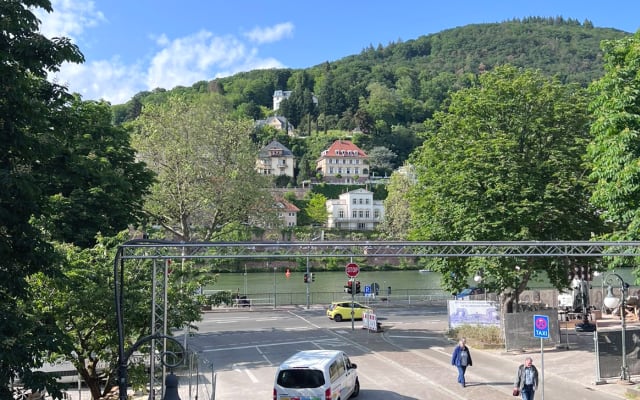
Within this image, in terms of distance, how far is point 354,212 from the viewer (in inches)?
4924

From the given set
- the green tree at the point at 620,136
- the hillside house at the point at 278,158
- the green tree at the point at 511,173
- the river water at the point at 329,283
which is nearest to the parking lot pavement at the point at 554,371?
the green tree at the point at 511,173

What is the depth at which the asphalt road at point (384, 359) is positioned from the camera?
58.8 ft

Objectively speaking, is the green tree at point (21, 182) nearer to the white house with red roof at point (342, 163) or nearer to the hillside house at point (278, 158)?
the hillside house at point (278, 158)

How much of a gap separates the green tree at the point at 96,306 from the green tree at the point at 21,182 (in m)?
2.83

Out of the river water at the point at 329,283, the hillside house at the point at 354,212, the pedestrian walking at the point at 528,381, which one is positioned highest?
the hillside house at the point at 354,212

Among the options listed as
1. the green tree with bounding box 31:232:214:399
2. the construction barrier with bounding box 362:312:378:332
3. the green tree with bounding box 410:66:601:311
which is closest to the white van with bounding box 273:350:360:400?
the green tree with bounding box 31:232:214:399

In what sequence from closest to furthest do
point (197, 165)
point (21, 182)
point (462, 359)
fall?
point (21, 182) < point (462, 359) < point (197, 165)

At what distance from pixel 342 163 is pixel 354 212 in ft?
111

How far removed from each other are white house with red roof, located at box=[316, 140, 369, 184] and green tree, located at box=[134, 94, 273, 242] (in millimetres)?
117656

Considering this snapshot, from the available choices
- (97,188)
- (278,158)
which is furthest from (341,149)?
(97,188)

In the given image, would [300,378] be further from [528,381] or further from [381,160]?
[381,160]

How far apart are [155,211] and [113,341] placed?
20.5 m

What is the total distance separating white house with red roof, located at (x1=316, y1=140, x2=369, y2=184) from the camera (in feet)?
513

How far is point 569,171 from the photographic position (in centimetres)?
2420
